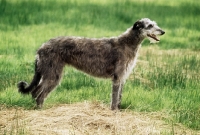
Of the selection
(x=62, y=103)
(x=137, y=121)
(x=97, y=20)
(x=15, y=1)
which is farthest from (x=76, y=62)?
(x=15, y=1)

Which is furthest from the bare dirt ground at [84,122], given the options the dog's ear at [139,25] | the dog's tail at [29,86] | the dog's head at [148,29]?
the dog's ear at [139,25]

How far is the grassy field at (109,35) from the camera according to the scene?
903cm

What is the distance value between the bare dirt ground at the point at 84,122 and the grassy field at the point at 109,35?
0.39 meters

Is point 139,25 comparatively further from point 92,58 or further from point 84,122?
point 84,122

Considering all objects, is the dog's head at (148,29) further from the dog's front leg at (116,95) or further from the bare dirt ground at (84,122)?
the bare dirt ground at (84,122)

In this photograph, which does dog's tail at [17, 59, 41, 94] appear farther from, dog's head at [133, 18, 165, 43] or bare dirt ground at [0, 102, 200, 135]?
dog's head at [133, 18, 165, 43]

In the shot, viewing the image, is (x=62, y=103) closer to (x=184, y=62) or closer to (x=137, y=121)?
(x=137, y=121)

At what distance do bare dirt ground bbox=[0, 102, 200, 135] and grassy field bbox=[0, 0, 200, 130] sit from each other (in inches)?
15.5

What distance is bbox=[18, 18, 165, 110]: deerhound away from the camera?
878 cm

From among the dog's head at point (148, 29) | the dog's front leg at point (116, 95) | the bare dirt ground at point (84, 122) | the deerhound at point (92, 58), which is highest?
the dog's head at point (148, 29)

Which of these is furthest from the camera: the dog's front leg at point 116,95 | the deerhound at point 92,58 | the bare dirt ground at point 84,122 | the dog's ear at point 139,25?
the dog's ear at point 139,25

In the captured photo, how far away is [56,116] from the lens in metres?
7.82

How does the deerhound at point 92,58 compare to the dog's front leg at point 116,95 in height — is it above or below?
above

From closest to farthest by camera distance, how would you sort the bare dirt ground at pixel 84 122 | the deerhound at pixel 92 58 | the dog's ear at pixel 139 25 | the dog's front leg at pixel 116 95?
1. the bare dirt ground at pixel 84 122
2. the dog's front leg at pixel 116 95
3. the deerhound at pixel 92 58
4. the dog's ear at pixel 139 25
